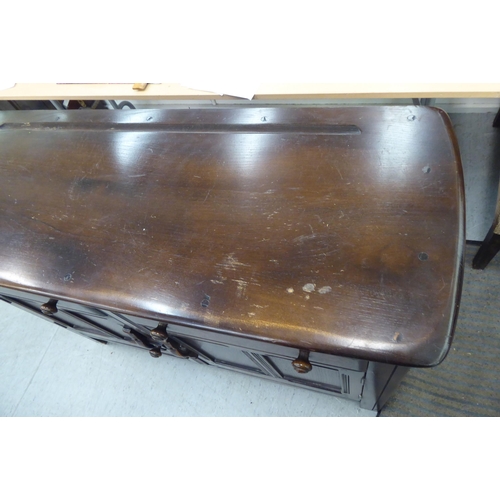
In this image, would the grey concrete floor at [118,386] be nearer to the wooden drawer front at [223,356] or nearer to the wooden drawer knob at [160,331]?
the wooden drawer front at [223,356]

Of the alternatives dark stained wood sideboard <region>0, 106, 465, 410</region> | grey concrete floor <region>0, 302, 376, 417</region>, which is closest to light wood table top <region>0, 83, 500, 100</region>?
dark stained wood sideboard <region>0, 106, 465, 410</region>

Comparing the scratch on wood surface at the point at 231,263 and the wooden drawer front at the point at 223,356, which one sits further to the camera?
the wooden drawer front at the point at 223,356

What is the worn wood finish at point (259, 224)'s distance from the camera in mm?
446

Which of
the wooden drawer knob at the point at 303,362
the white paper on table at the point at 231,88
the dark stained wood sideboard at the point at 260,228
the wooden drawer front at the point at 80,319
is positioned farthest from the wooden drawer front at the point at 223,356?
the white paper on table at the point at 231,88

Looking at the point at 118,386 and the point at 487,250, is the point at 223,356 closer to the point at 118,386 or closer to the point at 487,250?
the point at 118,386

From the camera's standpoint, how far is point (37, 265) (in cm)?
60

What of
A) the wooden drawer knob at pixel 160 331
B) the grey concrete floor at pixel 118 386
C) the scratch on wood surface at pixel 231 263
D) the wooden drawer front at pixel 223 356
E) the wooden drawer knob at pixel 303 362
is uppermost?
the scratch on wood surface at pixel 231 263

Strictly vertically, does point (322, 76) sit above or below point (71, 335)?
above

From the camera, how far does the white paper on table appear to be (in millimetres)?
972

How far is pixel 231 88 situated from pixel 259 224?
0.62 m

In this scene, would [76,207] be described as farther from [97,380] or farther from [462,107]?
[462,107]

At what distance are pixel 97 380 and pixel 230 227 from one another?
115 centimetres

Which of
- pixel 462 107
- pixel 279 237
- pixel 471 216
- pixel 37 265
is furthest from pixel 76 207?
pixel 462 107

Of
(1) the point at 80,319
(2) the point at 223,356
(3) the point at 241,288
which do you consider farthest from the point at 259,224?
(1) the point at 80,319
